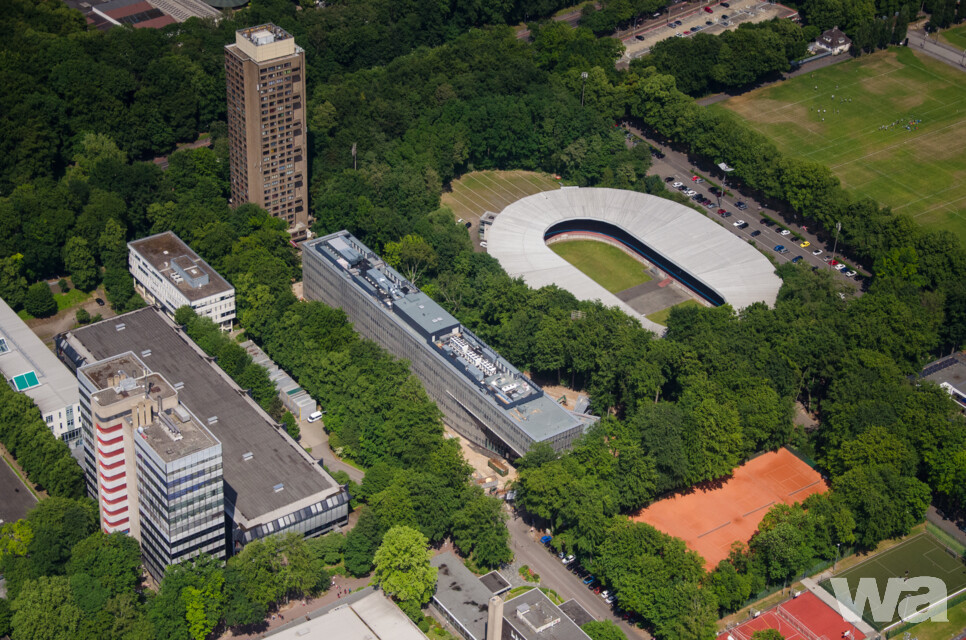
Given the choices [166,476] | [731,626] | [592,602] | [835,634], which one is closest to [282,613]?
[166,476]

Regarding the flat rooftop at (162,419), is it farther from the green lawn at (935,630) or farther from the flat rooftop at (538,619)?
the green lawn at (935,630)

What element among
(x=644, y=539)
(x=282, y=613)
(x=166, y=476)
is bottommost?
(x=282, y=613)

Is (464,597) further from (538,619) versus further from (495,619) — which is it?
(538,619)

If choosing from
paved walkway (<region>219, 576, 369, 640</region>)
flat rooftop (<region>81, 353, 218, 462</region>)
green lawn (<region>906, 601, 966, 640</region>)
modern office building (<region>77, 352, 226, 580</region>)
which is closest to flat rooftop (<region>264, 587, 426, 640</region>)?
paved walkway (<region>219, 576, 369, 640</region>)

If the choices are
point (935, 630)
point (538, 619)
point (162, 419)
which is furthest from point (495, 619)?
point (935, 630)

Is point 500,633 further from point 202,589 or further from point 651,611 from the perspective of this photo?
point 202,589

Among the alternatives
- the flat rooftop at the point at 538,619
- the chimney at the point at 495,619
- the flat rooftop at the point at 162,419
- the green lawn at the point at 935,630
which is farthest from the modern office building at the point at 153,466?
the green lawn at the point at 935,630

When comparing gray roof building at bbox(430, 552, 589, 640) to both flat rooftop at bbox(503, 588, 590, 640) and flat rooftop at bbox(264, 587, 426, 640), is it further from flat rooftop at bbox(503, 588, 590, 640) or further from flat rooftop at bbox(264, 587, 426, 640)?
flat rooftop at bbox(264, 587, 426, 640)
